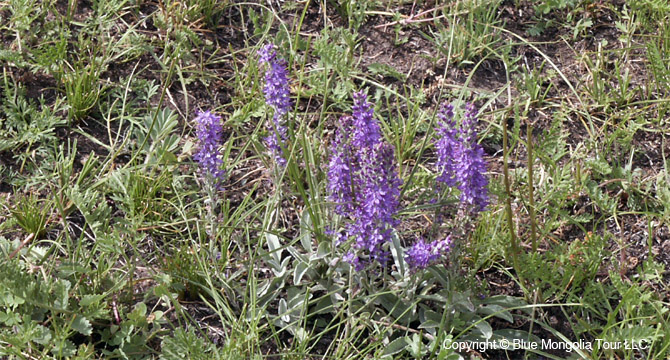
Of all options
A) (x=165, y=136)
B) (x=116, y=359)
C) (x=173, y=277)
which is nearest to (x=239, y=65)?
(x=165, y=136)

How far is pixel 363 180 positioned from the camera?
2570 mm

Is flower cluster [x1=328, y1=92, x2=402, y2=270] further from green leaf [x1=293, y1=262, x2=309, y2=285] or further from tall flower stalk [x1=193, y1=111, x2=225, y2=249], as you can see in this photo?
tall flower stalk [x1=193, y1=111, x2=225, y2=249]

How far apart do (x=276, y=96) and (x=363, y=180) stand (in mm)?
501

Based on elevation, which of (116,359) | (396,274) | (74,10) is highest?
(74,10)

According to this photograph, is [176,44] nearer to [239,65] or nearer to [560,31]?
[239,65]

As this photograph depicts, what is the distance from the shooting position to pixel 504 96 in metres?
3.86

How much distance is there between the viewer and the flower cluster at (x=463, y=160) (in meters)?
2.38

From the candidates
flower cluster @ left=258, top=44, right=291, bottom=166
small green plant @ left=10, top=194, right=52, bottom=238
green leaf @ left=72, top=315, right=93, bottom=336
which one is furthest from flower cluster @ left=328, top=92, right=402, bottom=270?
small green plant @ left=10, top=194, right=52, bottom=238

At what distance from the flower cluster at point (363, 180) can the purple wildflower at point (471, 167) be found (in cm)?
22

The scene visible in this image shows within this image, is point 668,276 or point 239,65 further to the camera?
point 239,65

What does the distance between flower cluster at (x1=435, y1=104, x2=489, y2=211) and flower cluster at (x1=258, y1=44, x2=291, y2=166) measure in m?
0.64

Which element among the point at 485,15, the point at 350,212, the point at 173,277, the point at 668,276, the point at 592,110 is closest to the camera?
the point at 350,212

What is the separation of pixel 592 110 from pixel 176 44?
2.16m

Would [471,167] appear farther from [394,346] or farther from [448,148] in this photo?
[394,346]
